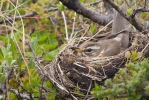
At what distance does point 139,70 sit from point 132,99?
232 millimetres

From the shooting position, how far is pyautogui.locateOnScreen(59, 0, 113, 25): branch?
14.9 ft

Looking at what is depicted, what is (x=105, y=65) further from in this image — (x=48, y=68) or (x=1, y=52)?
(x=1, y=52)

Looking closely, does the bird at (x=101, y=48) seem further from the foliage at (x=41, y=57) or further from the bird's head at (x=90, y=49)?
the foliage at (x=41, y=57)

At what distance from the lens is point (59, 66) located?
452 cm

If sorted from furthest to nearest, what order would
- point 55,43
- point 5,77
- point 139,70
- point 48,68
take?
point 55,43, point 48,68, point 5,77, point 139,70

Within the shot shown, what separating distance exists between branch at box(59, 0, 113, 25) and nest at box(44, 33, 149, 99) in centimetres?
48

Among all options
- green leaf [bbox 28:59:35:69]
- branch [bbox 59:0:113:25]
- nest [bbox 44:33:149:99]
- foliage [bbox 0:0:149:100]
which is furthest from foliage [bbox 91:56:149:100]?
branch [bbox 59:0:113:25]

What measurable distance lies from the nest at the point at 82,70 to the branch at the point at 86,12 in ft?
1.57

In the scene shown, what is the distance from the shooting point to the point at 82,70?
4375mm

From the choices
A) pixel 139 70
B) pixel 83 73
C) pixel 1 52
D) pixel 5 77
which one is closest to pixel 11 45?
pixel 1 52

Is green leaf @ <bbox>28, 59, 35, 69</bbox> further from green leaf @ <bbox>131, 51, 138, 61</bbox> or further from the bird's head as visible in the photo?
green leaf @ <bbox>131, 51, 138, 61</bbox>

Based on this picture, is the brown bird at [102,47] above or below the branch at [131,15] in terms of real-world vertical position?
below

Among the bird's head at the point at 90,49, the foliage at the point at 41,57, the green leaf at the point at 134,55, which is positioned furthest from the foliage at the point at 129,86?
the bird's head at the point at 90,49

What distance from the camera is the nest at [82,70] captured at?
4258 millimetres
